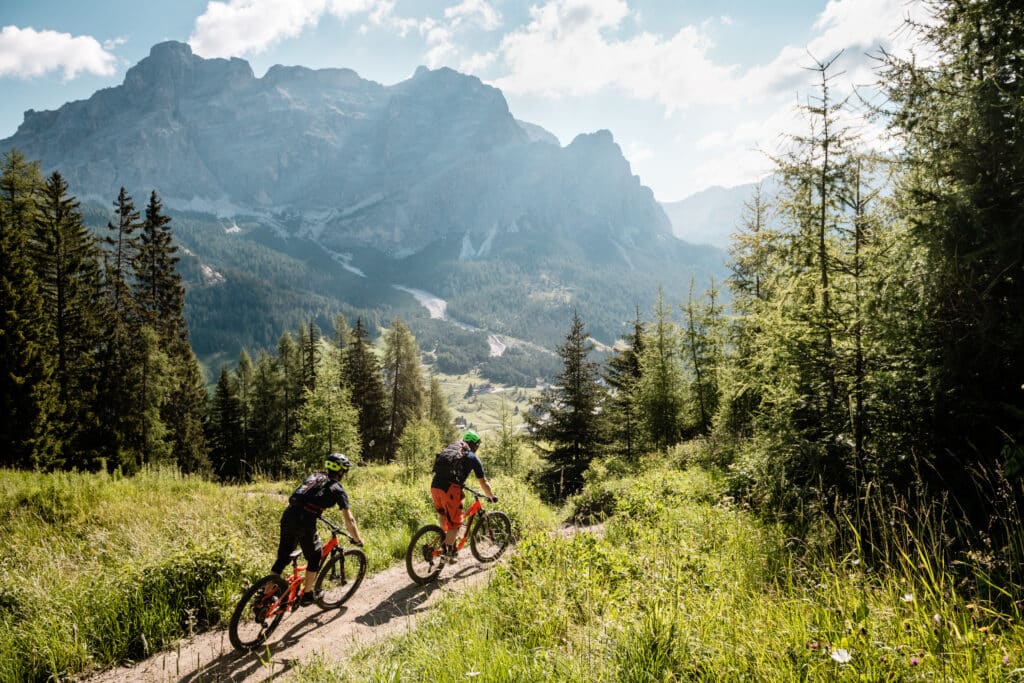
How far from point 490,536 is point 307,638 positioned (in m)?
3.91

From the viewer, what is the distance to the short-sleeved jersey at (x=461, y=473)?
8.81m

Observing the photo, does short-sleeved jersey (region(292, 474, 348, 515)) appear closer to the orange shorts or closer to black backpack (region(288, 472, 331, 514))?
black backpack (region(288, 472, 331, 514))

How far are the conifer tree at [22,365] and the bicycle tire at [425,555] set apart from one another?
713 inches

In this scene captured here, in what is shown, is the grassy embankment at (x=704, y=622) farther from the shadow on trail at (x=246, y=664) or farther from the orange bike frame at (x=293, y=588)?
the orange bike frame at (x=293, y=588)

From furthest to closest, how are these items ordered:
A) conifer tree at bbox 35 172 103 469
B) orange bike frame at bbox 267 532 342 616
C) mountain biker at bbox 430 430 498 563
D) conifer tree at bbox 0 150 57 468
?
conifer tree at bbox 35 172 103 469, conifer tree at bbox 0 150 57 468, mountain biker at bbox 430 430 498 563, orange bike frame at bbox 267 532 342 616

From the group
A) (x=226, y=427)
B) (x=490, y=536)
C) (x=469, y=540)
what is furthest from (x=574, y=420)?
(x=226, y=427)

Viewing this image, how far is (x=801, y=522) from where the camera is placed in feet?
23.5

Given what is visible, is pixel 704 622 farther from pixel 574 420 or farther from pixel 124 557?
pixel 574 420

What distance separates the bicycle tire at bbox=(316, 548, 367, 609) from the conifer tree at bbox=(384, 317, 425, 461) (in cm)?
3500

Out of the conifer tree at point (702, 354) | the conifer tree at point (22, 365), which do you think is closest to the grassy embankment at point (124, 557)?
the conifer tree at point (22, 365)

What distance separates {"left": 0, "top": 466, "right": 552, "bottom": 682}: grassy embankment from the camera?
20.0 feet

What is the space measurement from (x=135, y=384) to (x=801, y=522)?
33.1 m

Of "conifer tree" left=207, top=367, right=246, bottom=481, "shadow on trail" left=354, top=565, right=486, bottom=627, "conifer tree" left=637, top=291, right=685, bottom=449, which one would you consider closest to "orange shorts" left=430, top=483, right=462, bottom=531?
"shadow on trail" left=354, top=565, right=486, bottom=627

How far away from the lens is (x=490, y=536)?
9.72 metres
